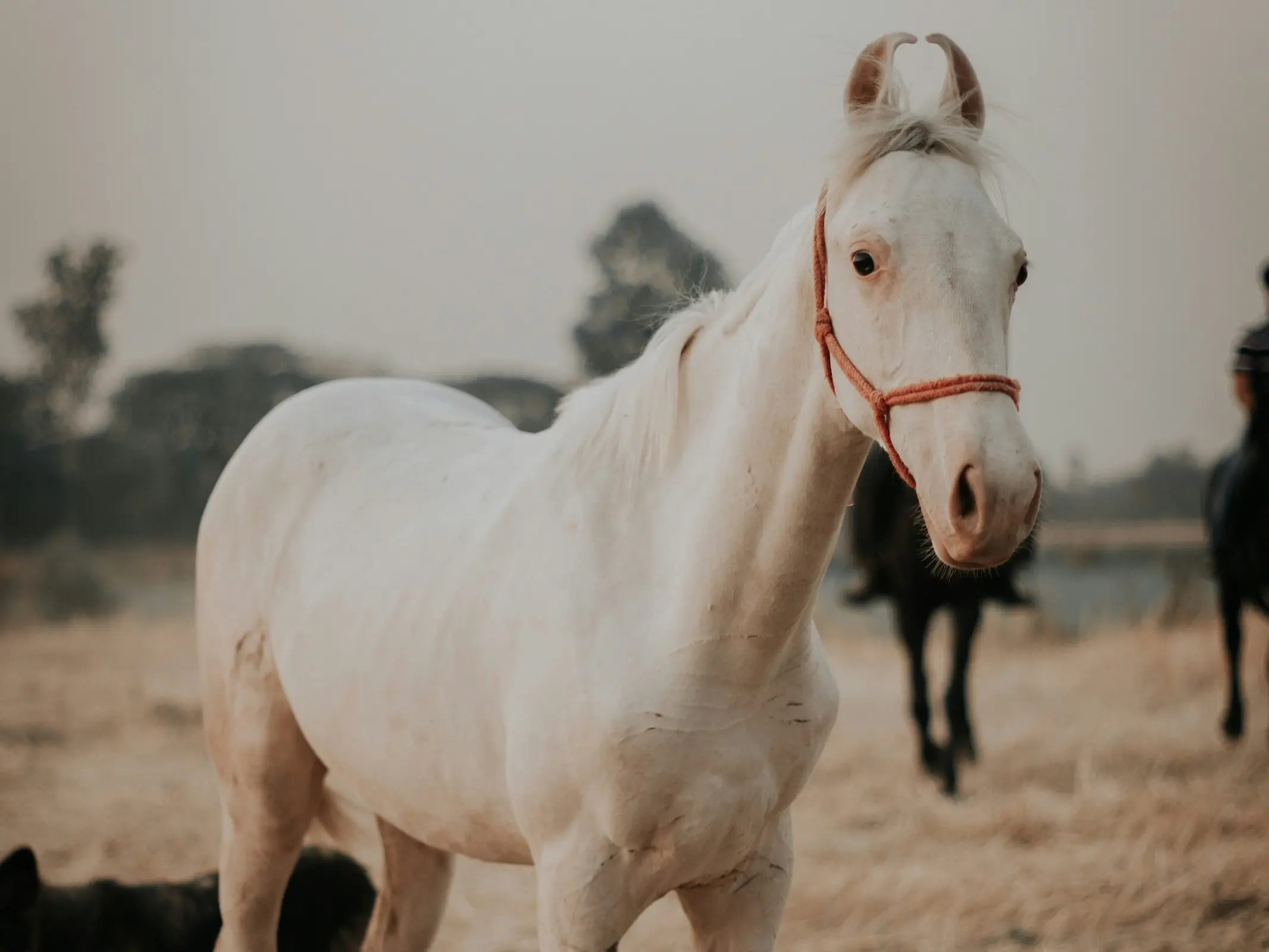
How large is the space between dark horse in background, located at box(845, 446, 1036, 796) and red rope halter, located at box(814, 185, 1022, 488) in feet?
10.1

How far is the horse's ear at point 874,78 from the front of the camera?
1330mm

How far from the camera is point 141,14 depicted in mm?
5676

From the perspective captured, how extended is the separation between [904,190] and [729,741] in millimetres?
692

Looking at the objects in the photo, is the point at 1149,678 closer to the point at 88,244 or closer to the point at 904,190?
the point at 904,190

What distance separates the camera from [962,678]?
14.4ft

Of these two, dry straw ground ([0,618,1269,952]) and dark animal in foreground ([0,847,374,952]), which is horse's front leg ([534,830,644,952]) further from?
dry straw ground ([0,618,1269,952])

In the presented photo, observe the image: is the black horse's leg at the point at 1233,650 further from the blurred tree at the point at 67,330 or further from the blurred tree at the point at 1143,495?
the blurred tree at the point at 67,330

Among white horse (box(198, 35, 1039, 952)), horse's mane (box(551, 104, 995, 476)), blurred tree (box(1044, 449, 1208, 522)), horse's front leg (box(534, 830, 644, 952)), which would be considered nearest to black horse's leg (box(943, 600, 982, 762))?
blurred tree (box(1044, 449, 1208, 522))

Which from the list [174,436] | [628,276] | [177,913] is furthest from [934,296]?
[174,436]

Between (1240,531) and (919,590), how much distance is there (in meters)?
1.34

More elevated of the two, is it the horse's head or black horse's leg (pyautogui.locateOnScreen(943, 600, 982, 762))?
the horse's head

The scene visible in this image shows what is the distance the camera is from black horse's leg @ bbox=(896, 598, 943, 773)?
4367 mm

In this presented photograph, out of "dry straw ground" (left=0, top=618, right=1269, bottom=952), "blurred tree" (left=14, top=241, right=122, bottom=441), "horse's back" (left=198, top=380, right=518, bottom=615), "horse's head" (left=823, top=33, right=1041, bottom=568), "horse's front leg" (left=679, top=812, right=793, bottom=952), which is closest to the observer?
"horse's head" (left=823, top=33, right=1041, bottom=568)

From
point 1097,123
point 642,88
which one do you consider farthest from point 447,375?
point 1097,123
